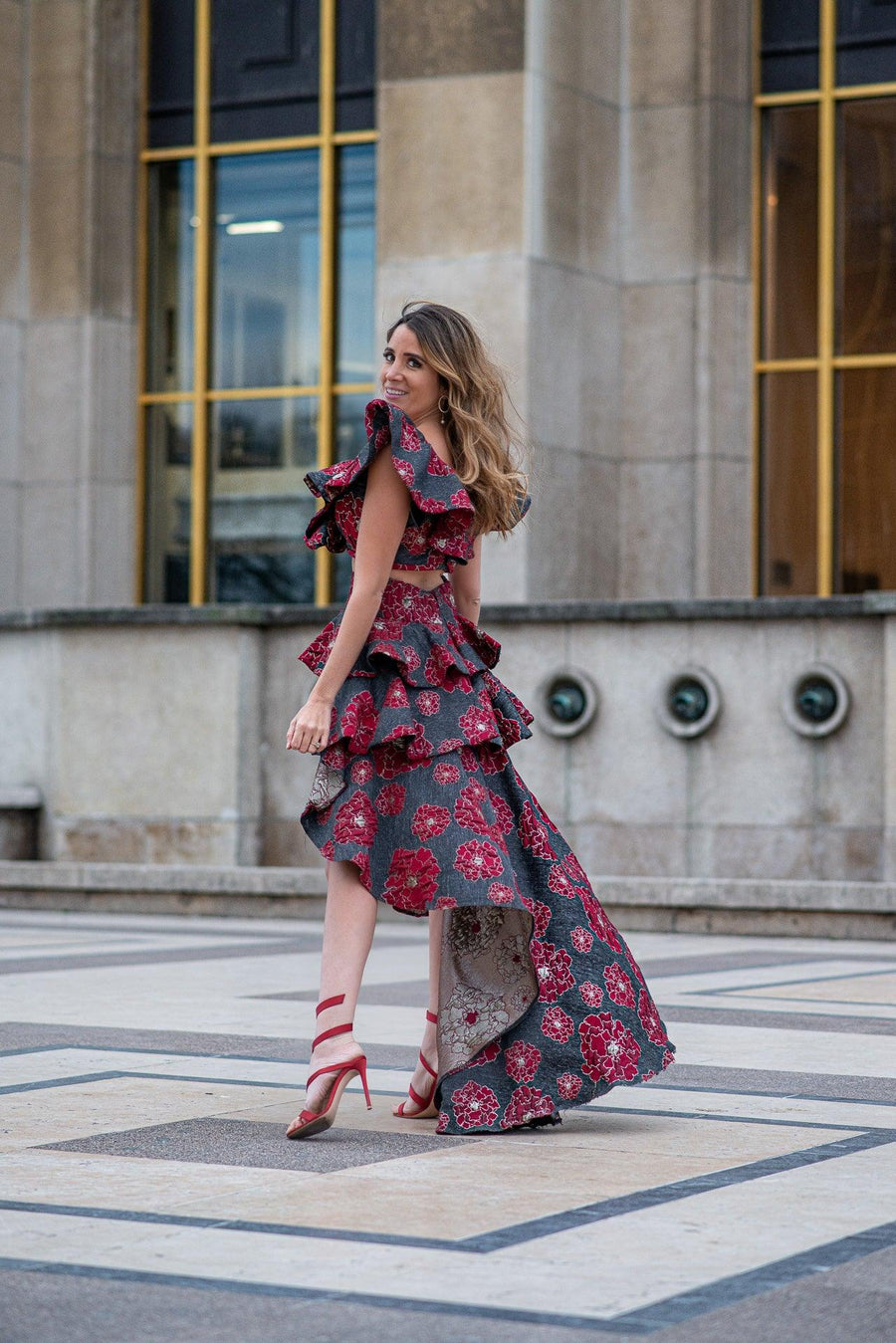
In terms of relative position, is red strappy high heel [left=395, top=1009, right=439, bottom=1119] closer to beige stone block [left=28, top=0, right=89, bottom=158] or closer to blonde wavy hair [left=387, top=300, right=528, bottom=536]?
blonde wavy hair [left=387, top=300, right=528, bottom=536]

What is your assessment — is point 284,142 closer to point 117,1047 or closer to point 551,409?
point 551,409

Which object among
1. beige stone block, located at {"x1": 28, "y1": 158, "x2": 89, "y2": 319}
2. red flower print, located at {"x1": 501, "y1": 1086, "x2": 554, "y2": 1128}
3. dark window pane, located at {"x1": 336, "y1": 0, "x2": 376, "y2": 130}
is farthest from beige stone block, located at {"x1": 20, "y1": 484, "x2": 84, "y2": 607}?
red flower print, located at {"x1": 501, "y1": 1086, "x2": 554, "y2": 1128}

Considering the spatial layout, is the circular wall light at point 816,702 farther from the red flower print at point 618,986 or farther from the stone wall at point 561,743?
the red flower print at point 618,986

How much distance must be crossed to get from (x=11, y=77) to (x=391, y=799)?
15191 millimetres

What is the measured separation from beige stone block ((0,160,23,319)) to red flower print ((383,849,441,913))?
48.1ft

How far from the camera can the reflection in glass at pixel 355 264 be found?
18.3m

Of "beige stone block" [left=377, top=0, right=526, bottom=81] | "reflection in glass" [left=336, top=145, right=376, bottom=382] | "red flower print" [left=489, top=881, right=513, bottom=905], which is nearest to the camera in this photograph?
"red flower print" [left=489, top=881, right=513, bottom=905]

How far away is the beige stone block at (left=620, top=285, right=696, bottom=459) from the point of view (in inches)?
679

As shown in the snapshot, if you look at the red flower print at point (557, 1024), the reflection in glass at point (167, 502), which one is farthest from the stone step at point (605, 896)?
the red flower print at point (557, 1024)

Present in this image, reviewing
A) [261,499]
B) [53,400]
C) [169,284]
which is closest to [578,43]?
[169,284]

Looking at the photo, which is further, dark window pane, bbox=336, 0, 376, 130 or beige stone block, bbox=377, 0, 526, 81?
dark window pane, bbox=336, 0, 376, 130

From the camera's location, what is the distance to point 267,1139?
4.84 metres

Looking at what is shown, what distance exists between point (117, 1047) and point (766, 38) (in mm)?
13060

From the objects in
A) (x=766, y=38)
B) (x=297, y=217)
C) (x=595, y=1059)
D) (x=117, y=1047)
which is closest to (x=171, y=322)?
(x=297, y=217)
